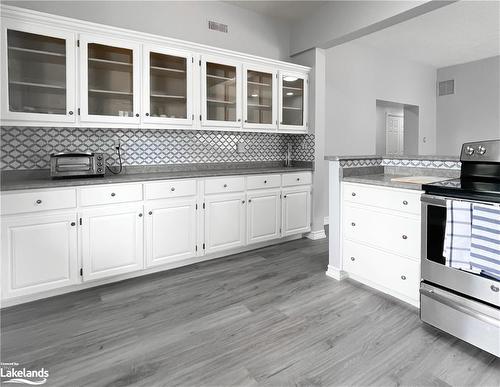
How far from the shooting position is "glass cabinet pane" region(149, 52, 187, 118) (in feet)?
9.93

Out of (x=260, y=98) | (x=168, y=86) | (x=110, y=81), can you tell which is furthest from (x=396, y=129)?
(x=110, y=81)

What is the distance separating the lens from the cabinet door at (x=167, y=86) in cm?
298

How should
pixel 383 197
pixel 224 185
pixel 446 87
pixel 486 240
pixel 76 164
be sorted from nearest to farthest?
pixel 486 240
pixel 383 197
pixel 76 164
pixel 224 185
pixel 446 87

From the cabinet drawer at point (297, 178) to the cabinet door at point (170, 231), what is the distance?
121 centimetres

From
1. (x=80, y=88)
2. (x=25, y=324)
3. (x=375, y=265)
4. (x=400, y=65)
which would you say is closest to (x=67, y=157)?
(x=80, y=88)

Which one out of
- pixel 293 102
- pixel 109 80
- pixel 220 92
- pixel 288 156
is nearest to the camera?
pixel 109 80

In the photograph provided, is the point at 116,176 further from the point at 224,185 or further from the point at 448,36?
the point at 448,36

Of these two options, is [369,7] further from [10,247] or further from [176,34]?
[10,247]

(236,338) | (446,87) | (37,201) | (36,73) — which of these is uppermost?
(446,87)

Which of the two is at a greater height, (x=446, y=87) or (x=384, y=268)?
(x=446, y=87)

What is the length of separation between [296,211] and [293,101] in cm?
137

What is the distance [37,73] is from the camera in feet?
8.27

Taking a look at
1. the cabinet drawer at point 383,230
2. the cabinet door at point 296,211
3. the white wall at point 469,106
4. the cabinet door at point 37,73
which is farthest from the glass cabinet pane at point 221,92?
the white wall at point 469,106

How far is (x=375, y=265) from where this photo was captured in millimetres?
2541
